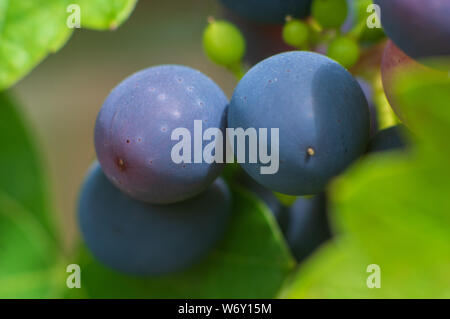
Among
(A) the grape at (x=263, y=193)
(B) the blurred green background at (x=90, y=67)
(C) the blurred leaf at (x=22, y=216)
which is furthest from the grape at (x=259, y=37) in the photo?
(B) the blurred green background at (x=90, y=67)

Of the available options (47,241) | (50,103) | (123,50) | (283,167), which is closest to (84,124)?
(50,103)

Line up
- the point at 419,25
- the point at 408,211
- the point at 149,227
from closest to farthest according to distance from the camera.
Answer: the point at 408,211 < the point at 419,25 < the point at 149,227

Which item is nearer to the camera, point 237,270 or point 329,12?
point 329,12

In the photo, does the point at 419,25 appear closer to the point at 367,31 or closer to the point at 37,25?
the point at 367,31

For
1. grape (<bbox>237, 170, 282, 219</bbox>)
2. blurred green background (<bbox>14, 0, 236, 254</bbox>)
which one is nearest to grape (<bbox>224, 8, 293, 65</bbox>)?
grape (<bbox>237, 170, 282, 219</bbox>)

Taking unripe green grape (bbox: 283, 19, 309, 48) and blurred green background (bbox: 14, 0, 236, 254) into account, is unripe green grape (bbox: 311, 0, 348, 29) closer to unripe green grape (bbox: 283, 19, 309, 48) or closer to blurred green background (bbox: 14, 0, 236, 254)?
unripe green grape (bbox: 283, 19, 309, 48)

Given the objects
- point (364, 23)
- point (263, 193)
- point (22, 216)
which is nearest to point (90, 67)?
point (22, 216)

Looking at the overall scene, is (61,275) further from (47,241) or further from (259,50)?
(259,50)

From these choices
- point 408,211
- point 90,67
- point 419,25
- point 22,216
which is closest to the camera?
point 408,211
